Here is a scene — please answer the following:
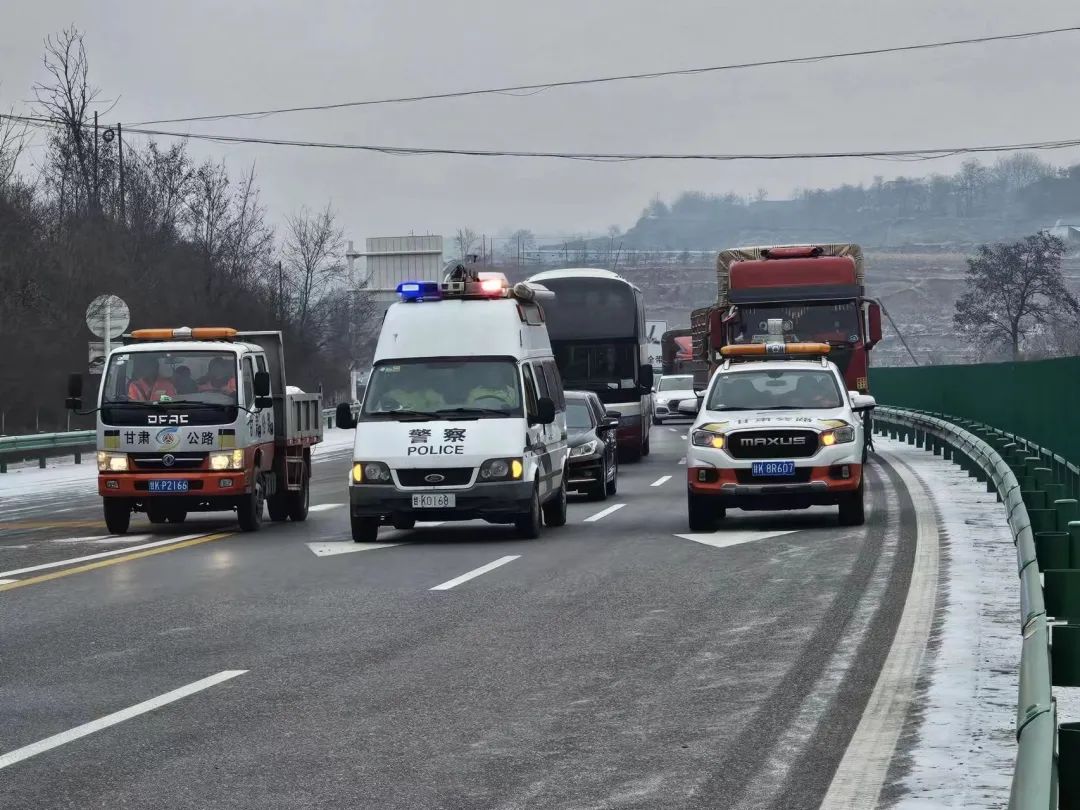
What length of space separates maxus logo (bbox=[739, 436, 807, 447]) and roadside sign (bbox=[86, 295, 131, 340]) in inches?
819

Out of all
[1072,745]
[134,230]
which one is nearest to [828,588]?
[1072,745]

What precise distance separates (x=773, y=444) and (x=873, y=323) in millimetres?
13440

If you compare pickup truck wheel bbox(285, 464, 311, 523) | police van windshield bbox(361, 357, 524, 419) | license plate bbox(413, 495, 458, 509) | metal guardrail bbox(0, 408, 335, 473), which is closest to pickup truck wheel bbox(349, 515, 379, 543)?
license plate bbox(413, 495, 458, 509)

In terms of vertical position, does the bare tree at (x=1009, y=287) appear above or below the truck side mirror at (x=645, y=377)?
above

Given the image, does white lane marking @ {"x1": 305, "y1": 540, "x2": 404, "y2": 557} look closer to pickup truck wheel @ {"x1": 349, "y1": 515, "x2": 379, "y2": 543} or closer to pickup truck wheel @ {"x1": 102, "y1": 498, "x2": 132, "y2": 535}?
pickup truck wheel @ {"x1": 349, "y1": 515, "x2": 379, "y2": 543}

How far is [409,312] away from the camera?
63.0 ft

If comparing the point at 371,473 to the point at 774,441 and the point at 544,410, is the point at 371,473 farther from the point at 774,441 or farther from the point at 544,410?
the point at 774,441

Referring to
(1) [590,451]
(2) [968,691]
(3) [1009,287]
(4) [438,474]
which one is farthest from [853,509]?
(3) [1009,287]

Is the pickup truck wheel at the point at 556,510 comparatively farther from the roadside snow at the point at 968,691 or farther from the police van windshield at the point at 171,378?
the roadside snow at the point at 968,691

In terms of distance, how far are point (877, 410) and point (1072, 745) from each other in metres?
38.3

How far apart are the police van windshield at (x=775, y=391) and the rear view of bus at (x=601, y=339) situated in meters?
15.6

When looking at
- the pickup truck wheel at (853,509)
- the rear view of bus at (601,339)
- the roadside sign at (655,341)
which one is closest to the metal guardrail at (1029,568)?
the pickup truck wheel at (853,509)

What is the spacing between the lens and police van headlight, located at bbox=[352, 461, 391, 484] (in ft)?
58.2

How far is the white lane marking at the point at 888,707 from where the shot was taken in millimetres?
6566
